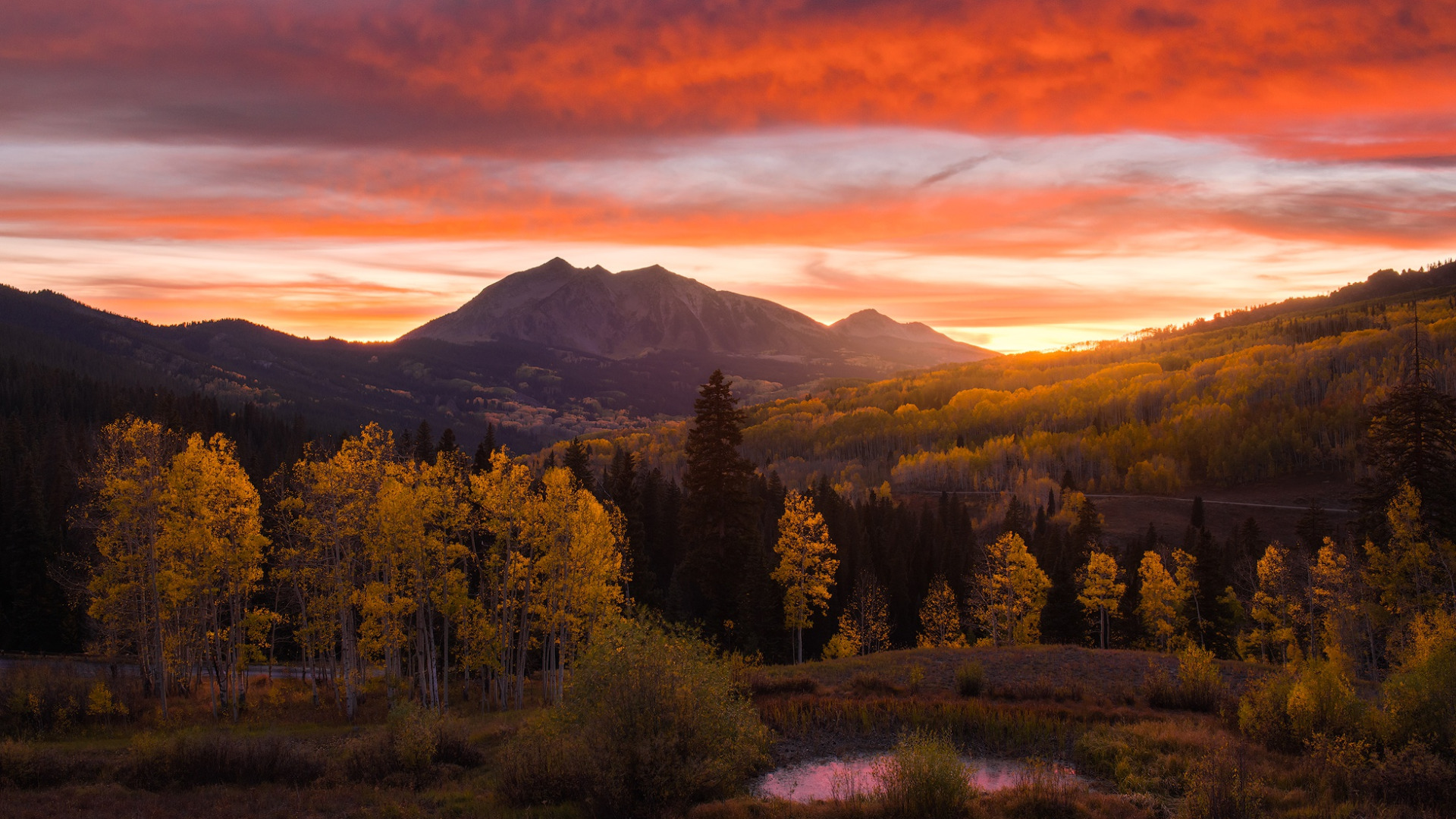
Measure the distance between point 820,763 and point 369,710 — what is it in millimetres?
25751

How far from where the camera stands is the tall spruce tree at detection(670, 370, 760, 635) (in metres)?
41.3

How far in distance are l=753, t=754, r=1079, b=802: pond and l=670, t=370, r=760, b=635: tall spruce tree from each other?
2035cm

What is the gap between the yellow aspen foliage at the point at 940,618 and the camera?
6162 centimetres

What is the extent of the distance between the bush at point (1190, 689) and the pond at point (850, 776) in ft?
22.5

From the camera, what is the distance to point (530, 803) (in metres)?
17.3

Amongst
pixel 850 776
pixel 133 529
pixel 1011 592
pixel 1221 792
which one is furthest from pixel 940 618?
pixel 133 529

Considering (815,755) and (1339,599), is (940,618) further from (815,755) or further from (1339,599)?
(815,755)

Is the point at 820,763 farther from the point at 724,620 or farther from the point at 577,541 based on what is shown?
the point at 724,620

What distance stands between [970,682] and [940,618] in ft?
118

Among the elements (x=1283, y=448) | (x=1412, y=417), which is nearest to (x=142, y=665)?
(x=1412, y=417)

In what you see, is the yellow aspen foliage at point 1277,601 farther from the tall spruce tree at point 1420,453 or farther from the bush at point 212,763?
the bush at point 212,763

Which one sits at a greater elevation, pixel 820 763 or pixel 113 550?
pixel 113 550

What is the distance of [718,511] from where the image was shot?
41469 millimetres

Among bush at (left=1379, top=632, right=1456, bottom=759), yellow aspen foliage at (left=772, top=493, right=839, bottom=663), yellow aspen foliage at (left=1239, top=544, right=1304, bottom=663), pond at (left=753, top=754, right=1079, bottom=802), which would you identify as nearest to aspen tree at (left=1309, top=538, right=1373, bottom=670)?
yellow aspen foliage at (left=1239, top=544, right=1304, bottom=663)
